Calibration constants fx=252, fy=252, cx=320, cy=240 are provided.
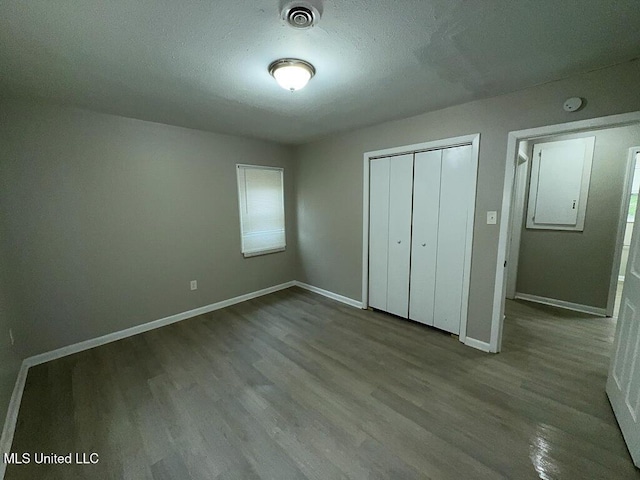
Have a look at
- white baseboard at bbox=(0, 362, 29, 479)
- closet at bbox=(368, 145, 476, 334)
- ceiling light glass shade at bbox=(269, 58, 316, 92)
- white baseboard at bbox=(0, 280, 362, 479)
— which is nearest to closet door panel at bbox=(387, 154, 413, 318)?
closet at bbox=(368, 145, 476, 334)

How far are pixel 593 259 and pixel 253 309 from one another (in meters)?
4.45

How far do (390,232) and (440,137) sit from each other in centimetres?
116

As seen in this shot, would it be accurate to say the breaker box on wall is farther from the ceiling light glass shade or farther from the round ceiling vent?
the round ceiling vent

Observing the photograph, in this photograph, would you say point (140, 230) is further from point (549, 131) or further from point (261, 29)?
point (549, 131)

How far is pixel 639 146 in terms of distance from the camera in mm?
2824

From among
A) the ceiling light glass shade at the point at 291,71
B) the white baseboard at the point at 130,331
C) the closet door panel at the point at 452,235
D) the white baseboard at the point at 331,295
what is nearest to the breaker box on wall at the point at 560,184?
the closet door panel at the point at 452,235

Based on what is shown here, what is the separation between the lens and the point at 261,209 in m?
3.88

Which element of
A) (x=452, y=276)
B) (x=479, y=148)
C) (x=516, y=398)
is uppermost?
(x=479, y=148)

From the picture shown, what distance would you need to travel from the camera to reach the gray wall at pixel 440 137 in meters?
1.82

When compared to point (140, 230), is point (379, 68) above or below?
above

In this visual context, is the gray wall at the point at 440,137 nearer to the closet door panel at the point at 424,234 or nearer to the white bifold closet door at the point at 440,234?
the white bifold closet door at the point at 440,234

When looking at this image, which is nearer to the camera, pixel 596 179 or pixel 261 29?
pixel 261 29

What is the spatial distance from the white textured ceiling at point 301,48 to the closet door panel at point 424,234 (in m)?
0.66

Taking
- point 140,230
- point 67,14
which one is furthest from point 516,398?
point 140,230
